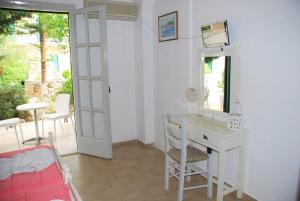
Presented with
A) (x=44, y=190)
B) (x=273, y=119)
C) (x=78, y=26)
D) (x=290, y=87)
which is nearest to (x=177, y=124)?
(x=273, y=119)

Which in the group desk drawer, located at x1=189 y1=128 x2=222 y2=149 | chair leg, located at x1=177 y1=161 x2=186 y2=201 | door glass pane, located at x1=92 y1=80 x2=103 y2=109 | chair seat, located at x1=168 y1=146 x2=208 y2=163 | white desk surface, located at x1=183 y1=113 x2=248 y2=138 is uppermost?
door glass pane, located at x1=92 y1=80 x2=103 y2=109

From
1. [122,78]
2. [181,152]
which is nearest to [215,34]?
[181,152]

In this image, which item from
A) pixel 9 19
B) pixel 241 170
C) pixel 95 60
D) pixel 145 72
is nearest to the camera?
pixel 241 170

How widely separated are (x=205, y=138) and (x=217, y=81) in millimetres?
653

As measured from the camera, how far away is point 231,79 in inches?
91.5

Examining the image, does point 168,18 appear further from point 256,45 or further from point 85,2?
point 256,45

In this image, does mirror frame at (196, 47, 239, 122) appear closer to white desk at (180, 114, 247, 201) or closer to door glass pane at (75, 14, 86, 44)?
white desk at (180, 114, 247, 201)

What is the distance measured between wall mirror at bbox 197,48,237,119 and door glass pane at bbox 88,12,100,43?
1.61 m

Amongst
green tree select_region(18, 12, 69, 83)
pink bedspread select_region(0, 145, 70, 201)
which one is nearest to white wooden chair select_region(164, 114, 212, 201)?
pink bedspread select_region(0, 145, 70, 201)

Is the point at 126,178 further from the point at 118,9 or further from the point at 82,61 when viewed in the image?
the point at 118,9

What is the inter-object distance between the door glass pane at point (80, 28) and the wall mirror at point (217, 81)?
5.80 ft

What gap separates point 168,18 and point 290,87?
6.31ft

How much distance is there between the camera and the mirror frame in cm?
229

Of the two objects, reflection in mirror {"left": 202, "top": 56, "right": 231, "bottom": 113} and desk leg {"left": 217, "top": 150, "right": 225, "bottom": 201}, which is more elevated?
reflection in mirror {"left": 202, "top": 56, "right": 231, "bottom": 113}
